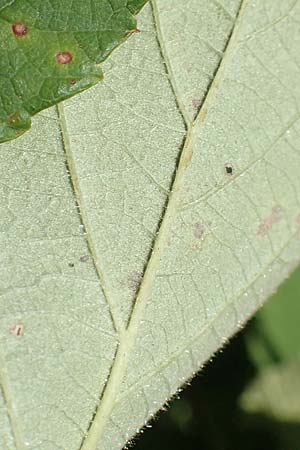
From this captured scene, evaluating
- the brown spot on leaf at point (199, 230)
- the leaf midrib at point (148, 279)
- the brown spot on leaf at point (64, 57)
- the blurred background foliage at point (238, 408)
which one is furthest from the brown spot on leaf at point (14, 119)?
the blurred background foliage at point (238, 408)

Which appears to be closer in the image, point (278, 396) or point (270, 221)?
point (270, 221)

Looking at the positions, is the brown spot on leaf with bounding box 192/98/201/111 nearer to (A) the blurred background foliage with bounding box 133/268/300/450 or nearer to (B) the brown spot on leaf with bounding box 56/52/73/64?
(B) the brown spot on leaf with bounding box 56/52/73/64

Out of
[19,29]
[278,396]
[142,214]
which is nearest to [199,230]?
[142,214]

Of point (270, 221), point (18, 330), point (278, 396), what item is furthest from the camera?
point (278, 396)

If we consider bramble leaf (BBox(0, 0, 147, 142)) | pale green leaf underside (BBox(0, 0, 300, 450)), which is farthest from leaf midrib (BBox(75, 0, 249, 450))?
bramble leaf (BBox(0, 0, 147, 142))

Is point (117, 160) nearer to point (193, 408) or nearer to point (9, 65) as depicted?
point (9, 65)

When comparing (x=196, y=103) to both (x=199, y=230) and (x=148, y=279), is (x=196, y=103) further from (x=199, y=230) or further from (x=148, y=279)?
(x=148, y=279)

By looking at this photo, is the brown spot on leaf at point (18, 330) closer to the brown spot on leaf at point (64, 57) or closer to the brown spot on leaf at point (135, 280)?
the brown spot on leaf at point (135, 280)
